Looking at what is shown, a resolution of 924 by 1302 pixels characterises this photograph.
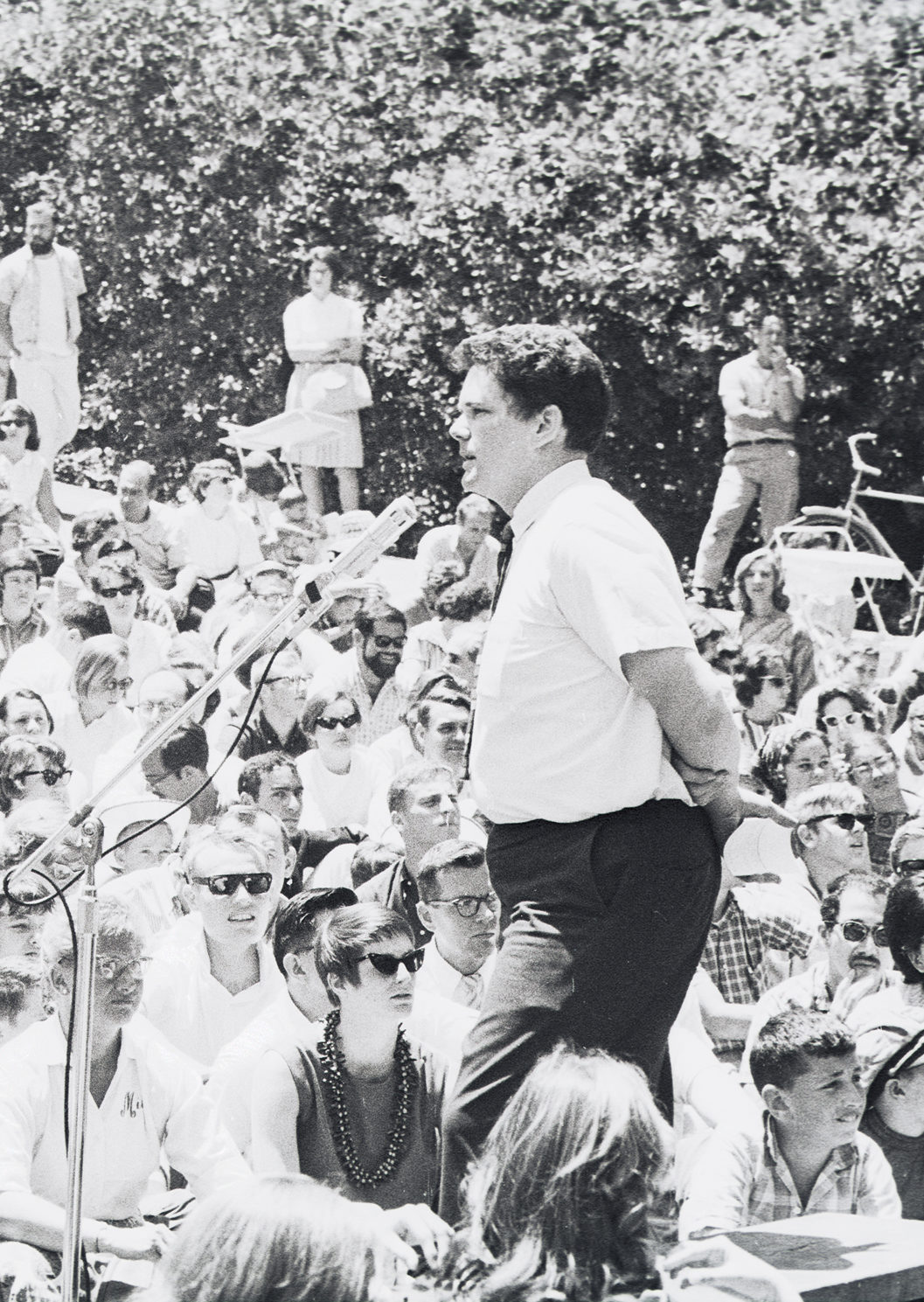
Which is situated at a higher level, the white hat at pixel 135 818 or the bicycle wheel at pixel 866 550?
the white hat at pixel 135 818

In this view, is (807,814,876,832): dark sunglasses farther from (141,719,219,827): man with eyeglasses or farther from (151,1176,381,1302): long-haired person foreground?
(151,1176,381,1302): long-haired person foreground

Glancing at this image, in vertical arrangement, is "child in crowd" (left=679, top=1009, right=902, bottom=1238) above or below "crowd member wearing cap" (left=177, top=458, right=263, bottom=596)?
above

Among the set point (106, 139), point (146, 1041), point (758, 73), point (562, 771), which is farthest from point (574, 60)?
point (562, 771)

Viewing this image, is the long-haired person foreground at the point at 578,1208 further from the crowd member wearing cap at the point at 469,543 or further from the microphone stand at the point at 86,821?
the crowd member wearing cap at the point at 469,543

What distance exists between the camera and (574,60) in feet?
40.2

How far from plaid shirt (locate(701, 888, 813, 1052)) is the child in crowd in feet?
5.33

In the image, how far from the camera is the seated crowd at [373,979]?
2.45 m

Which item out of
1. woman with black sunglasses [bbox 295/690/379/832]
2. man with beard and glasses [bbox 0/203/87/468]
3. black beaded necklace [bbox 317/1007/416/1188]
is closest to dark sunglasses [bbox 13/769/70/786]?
woman with black sunglasses [bbox 295/690/379/832]

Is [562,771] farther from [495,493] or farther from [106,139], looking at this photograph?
[106,139]

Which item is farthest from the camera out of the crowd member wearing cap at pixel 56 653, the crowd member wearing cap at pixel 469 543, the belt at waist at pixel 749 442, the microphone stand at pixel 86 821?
the belt at waist at pixel 749 442

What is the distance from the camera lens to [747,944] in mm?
5516

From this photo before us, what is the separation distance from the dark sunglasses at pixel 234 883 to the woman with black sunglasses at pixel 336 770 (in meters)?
1.55

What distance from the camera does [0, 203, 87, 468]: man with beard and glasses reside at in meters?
12.3

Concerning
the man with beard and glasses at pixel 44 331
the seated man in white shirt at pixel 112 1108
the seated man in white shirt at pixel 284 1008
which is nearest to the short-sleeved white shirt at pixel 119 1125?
the seated man in white shirt at pixel 112 1108
